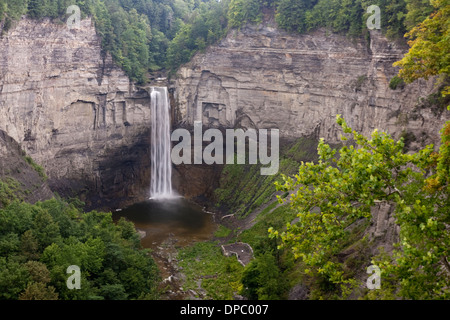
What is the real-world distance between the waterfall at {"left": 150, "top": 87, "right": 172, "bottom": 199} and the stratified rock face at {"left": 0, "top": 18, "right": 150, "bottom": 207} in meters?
1.21

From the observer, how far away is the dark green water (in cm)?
4466

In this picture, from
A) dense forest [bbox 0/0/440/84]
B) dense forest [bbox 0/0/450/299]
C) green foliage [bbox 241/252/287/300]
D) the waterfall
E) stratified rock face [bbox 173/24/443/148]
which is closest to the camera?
dense forest [bbox 0/0/450/299]

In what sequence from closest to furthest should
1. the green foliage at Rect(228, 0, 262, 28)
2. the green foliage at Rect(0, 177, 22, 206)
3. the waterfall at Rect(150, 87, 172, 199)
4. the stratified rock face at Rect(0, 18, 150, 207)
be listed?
the green foliage at Rect(0, 177, 22, 206)
the stratified rock face at Rect(0, 18, 150, 207)
the green foliage at Rect(228, 0, 262, 28)
the waterfall at Rect(150, 87, 172, 199)

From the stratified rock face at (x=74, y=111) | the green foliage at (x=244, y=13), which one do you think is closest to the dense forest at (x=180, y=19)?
the green foliage at (x=244, y=13)

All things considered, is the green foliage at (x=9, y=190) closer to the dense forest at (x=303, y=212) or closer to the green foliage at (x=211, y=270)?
the dense forest at (x=303, y=212)

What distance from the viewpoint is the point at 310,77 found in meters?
49.0

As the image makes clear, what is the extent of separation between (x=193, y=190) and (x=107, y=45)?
774 inches

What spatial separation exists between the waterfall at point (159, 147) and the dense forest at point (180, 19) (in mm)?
3688

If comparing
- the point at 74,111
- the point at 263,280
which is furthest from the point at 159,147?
the point at 263,280

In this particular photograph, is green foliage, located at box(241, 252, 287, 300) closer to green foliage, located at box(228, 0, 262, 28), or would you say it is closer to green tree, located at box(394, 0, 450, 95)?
green tree, located at box(394, 0, 450, 95)

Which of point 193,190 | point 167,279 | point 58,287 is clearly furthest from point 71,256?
point 193,190

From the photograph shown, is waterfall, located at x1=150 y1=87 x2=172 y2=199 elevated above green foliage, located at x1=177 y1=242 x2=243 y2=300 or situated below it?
above

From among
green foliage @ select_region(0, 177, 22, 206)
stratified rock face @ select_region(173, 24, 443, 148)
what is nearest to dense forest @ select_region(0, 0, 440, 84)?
stratified rock face @ select_region(173, 24, 443, 148)

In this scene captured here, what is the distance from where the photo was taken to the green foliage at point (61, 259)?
23.0 metres
